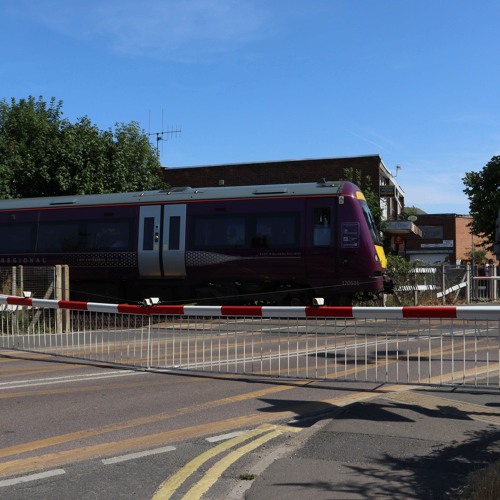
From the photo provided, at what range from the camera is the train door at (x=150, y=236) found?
18.7 metres

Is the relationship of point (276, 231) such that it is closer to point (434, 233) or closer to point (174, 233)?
point (174, 233)

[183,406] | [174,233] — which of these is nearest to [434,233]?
[174,233]

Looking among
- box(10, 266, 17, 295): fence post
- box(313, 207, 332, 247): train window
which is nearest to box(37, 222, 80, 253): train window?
box(10, 266, 17, 295): fence post

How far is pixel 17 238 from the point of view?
20.5 metres

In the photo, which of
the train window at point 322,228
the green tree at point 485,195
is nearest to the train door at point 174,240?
the train window at point 322,228

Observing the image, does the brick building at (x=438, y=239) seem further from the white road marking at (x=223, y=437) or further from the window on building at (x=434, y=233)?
the white road marking at (x=223, y=437)

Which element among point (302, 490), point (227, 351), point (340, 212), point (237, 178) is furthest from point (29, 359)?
point (237, 178)

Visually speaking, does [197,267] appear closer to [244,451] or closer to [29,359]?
[29,359]

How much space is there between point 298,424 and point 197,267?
12305 millimetres

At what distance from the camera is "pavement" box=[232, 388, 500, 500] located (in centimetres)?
438

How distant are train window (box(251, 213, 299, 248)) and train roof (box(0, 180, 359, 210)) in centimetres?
64

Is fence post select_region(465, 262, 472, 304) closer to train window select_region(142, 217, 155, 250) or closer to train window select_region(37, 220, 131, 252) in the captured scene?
train window select_region(142, 217, 155, 250)

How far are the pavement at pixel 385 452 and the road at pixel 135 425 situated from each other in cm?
32

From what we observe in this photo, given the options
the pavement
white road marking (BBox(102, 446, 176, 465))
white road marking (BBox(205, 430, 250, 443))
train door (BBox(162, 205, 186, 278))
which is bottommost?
white road marking (BBox(102, 446, 176, 465))
